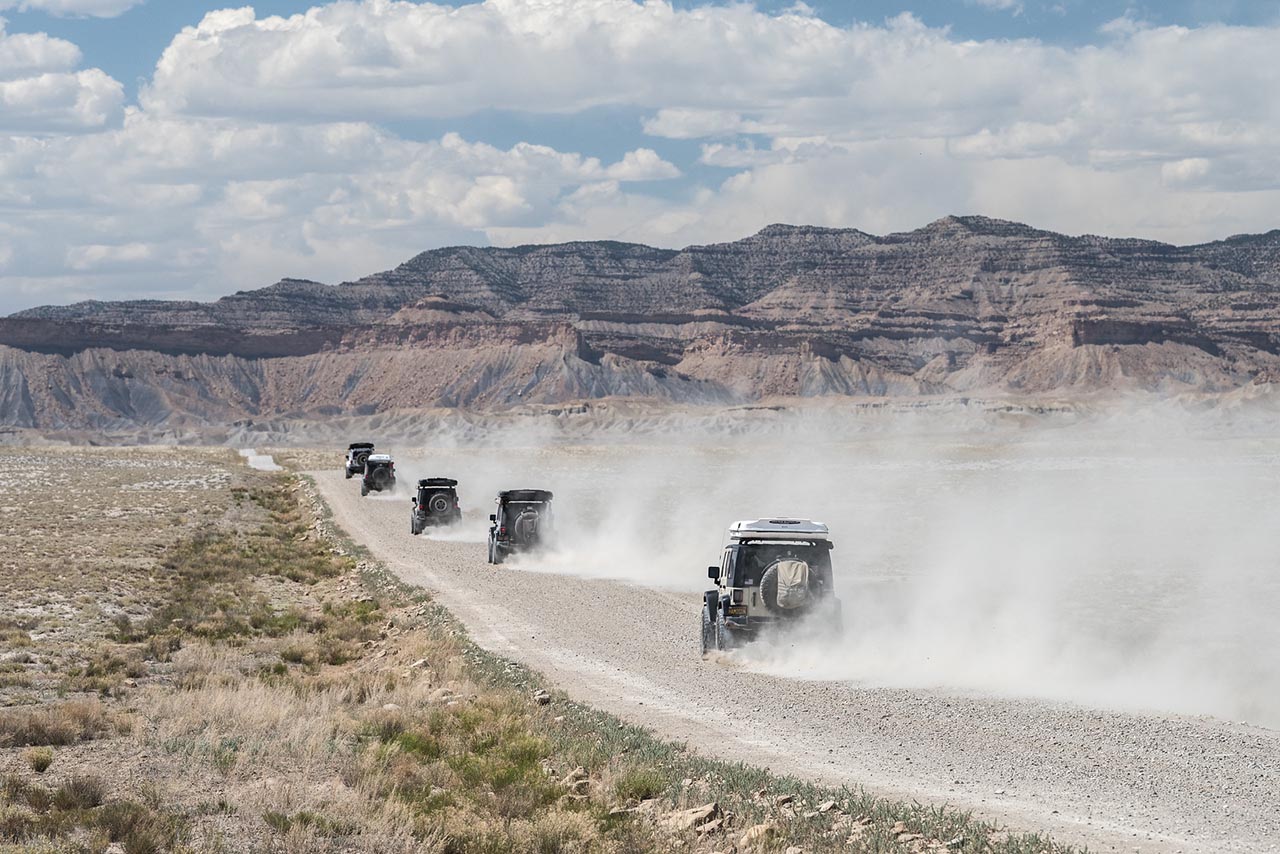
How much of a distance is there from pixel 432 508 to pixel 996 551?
18959 mm

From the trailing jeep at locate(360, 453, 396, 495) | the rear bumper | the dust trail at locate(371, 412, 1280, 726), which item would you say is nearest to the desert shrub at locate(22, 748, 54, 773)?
the dust trail at locate(371, 412, 1280, 726)

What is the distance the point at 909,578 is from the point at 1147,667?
51.8 feet

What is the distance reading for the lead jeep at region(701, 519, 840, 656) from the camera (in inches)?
764

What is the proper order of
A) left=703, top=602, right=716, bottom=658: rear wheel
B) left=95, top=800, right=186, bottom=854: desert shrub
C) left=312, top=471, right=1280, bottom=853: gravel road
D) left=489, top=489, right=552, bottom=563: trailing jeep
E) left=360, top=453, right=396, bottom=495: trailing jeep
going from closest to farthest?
left=95, top=800, right=186, bottom=854: desert shrub < left=312, top=471, right=1280, bottom=853: gravel road < left=703, top=602, right=716, bottom=658: rear wheel < left=489, top=489, right=552, bottom=563: trailing jeep < left=360, top=453, right=396, bottom=495: trailing jeep

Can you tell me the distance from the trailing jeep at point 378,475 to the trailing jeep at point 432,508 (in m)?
21.6

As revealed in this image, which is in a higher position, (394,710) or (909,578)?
(394,710)

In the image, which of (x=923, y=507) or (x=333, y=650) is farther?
(x=923, y=507)

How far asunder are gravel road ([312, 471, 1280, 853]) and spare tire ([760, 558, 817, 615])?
1.06 meters

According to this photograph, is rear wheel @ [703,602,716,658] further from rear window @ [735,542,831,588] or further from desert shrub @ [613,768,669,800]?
desert shrub @ [613,768,669,800]

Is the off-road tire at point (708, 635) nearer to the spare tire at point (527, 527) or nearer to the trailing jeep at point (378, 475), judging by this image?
the spare tire at point (527, 527)

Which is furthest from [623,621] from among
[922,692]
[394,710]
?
[394,710]

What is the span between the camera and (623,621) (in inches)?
979

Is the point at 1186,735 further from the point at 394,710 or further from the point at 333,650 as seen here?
the point at 333,650

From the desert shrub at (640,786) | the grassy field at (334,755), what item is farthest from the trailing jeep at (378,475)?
the desert shrub at (640,786)
